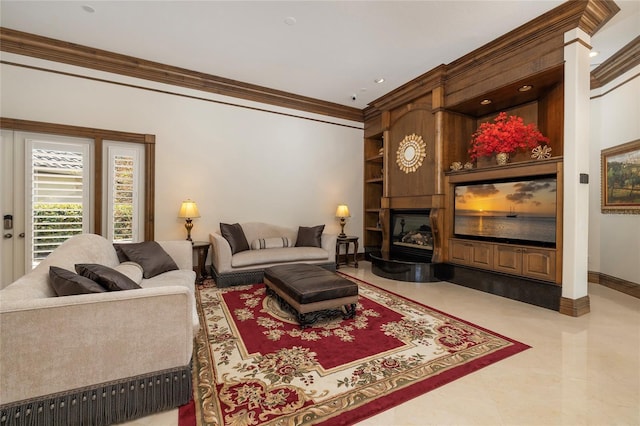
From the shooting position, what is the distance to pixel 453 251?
178 inches

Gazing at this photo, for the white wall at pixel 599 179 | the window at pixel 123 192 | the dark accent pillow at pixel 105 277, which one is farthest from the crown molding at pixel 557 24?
the window at pixel 123 192

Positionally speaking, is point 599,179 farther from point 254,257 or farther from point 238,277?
point 238,277

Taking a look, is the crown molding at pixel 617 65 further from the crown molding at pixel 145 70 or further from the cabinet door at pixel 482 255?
the crown molding at pixel 145 70

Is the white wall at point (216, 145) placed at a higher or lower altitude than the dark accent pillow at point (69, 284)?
higher

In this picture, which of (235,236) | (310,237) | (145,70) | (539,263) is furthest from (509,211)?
(145,70)

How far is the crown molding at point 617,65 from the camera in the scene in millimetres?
3644

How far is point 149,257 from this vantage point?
3.08 m

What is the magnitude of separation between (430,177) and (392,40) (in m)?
2.15

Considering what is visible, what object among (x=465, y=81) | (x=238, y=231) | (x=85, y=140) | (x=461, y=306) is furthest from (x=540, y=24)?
(x=85, y=140)

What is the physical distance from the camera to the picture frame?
3.82 meters

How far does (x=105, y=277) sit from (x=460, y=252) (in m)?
4.39

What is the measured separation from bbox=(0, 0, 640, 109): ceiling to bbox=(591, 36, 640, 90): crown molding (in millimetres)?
85

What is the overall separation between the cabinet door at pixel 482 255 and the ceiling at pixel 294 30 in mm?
2776

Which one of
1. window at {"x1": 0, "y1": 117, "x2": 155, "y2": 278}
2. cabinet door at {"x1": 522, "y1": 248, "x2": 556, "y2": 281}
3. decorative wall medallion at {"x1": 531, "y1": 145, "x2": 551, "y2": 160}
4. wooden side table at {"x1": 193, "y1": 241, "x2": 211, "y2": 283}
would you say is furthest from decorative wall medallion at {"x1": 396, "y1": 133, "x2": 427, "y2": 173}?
window at {"x1": 0, "y1": 117, "x2": 155, "y2": 278}
